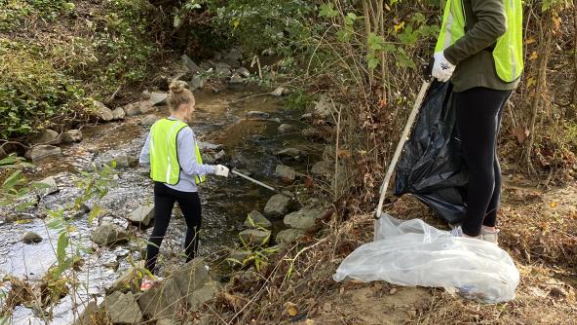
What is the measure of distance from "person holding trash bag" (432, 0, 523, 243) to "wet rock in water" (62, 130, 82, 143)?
6.10 meters

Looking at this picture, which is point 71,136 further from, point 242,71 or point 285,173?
point 242,71

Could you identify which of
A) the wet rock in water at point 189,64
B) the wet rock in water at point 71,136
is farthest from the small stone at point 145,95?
the wet rock in water at point 71,136

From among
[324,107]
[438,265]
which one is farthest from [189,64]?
[438,265]

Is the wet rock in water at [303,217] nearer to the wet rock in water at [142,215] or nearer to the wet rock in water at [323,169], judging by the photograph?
the wet rock in water at [323,169]

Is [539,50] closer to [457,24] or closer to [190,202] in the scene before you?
[457,24]

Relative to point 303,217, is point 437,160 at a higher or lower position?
higher

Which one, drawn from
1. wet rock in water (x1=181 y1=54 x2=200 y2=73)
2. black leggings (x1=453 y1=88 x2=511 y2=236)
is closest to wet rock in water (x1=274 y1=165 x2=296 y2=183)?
black leggings (x1=453 y1=88 x2=511 y2=236)

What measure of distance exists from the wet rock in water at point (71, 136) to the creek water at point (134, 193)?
0.12m

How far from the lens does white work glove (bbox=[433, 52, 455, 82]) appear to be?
8.47 ft

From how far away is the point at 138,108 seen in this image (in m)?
8.57

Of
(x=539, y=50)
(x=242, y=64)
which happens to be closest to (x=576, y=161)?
(x=539, y=50)

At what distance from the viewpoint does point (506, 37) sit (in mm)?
2520

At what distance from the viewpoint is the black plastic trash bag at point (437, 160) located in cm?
291

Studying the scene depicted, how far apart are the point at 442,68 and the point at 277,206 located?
303 centimetres
